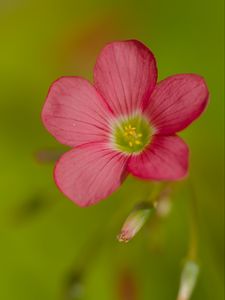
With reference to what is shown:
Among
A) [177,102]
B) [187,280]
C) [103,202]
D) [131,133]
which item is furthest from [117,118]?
[103,202]

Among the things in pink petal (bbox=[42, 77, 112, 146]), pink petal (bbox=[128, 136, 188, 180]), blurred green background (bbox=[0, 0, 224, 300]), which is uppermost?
pink petal (bbox=[42, 77, 112, 146])

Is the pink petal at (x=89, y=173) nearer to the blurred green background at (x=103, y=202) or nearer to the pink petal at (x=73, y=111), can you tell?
the pink petal at (x=73, y=111)

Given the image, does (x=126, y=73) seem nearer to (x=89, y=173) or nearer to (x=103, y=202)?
(x=89, y=173)

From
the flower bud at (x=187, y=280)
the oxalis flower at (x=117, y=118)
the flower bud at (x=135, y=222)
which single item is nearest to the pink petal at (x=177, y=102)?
the oxalis flower at (x=117, y=118)

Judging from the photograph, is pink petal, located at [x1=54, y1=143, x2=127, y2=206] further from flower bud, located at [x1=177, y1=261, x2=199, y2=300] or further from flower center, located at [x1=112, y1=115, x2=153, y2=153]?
flower bud, located at [x1=177, y1=261, x2=199, y2=300]

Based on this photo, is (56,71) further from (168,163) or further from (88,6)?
(168,163)

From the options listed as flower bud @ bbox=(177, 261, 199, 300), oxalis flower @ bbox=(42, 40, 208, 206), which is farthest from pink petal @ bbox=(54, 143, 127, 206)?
flower bud @ bbox=(177, 261, 199, 300)
